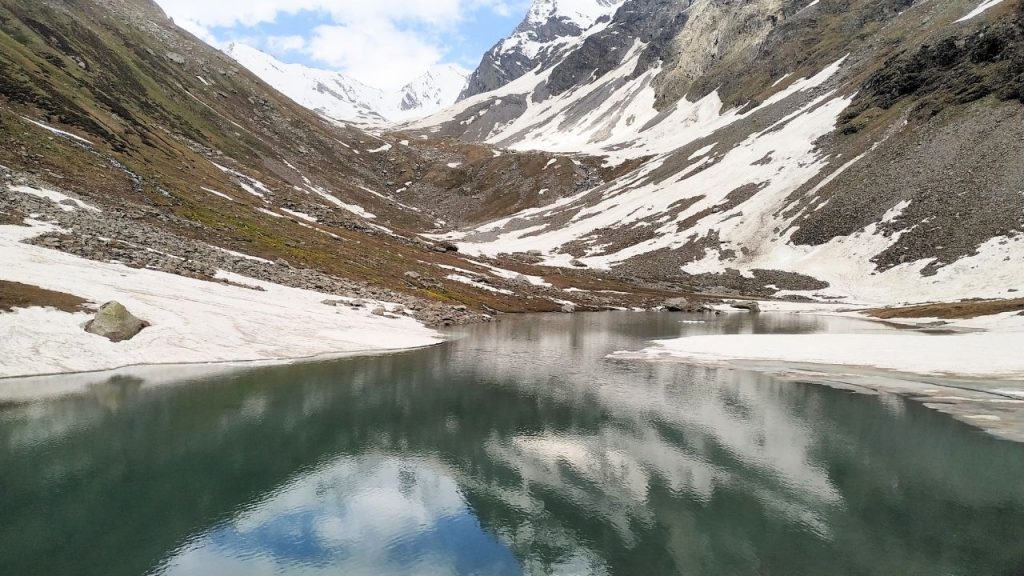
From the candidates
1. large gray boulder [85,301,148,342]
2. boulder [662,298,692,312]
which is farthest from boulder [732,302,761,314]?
large gray boulder [85,301,148,342]

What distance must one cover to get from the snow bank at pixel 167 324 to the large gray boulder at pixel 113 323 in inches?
20.2

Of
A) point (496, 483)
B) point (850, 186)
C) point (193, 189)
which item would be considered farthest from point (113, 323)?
point (850, 186)

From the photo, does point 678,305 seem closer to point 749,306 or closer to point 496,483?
point 749,306

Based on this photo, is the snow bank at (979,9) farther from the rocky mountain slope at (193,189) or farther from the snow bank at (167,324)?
the snow bank at (167,324)

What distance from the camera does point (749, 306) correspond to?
282 ft

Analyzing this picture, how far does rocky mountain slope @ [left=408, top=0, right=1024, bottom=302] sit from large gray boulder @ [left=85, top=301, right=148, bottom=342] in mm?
91809

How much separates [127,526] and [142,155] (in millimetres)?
92806

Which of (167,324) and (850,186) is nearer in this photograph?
(167,324)

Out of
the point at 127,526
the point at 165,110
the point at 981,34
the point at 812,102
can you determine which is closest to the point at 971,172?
the point at 981,34

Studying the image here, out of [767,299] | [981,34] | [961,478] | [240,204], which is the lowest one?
[961,478]

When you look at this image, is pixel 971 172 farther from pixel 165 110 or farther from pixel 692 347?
pixel 165 110

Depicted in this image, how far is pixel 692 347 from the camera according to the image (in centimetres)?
4816

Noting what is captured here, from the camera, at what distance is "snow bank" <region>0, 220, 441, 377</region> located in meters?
32.6

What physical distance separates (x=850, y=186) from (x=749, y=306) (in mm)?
37285
